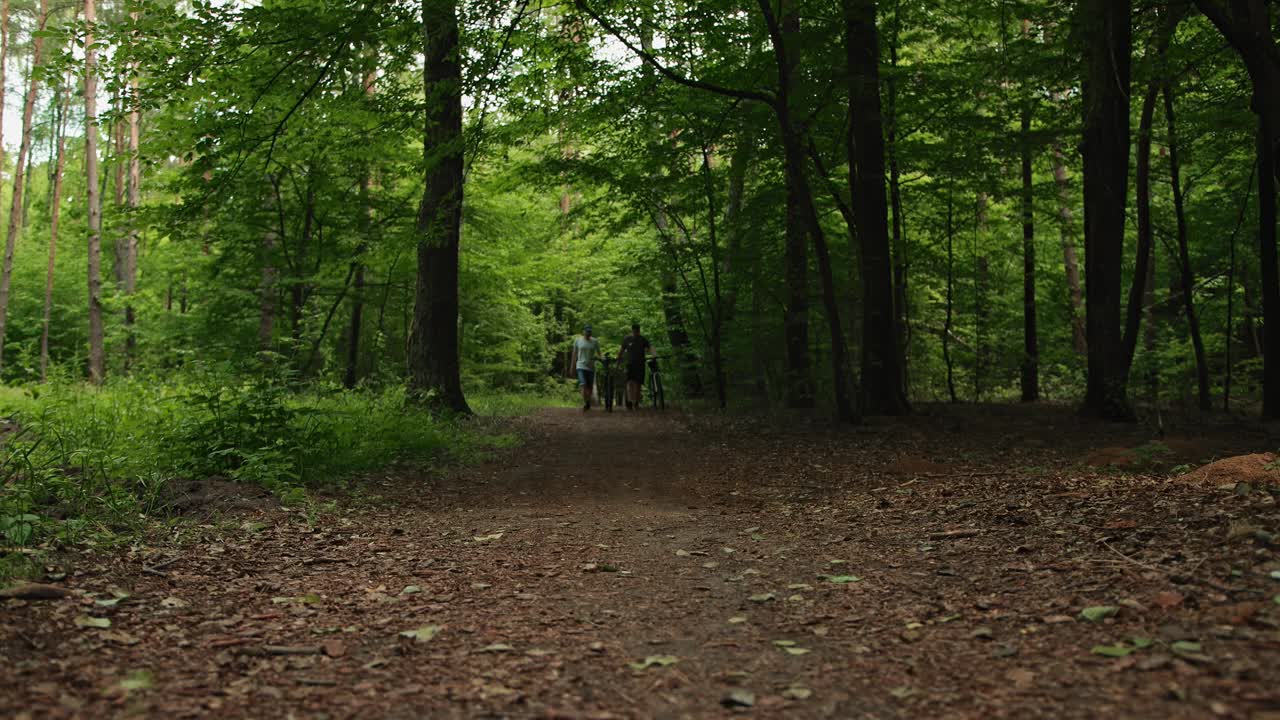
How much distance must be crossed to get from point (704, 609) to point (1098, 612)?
5.13 ft

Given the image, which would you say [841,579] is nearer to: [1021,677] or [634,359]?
[1021,677]

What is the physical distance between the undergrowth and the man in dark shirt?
21.7 feet

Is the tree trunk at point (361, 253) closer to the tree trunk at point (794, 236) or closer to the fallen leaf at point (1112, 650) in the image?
the tree trunk at point (794, 236)

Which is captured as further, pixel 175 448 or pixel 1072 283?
pixel 1072 283

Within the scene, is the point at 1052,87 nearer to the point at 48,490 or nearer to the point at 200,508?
the point at 200,508

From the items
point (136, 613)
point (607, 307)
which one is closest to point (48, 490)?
point (136, 613)

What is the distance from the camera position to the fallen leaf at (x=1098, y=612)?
290 centimetres

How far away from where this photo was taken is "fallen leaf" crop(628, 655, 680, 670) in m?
2.81

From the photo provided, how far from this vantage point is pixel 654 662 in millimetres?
2854

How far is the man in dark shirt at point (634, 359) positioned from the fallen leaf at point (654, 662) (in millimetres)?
13333

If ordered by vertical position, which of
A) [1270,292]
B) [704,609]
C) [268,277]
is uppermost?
[268,277]

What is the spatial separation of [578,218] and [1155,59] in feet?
31.4

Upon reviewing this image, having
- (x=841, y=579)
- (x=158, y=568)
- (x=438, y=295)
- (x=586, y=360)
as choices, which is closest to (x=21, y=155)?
(x=586, y=360)

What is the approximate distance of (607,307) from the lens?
81.0 ft
